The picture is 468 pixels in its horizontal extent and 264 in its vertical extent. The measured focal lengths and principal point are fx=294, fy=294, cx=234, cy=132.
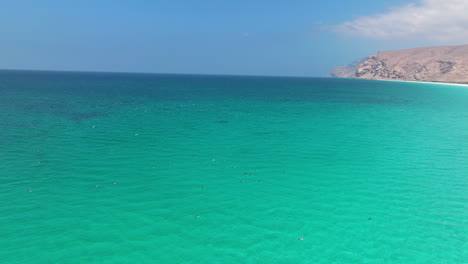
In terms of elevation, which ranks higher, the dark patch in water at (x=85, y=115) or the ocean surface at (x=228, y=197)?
the dark patch in water at (x=85, y=115)

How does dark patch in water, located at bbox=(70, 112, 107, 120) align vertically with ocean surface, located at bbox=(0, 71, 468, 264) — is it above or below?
above

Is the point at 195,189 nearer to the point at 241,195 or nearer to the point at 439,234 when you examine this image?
the point at 241,195

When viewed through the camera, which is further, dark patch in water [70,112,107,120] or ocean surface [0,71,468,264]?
dark patch in water [70,112,107,120]

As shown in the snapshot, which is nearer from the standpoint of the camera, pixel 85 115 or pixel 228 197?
pixel 228 197

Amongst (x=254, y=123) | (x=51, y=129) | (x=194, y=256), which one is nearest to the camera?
(x=194, y=256)

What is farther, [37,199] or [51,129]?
[51,129]

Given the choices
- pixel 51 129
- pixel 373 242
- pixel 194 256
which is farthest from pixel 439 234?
pixel 51 129

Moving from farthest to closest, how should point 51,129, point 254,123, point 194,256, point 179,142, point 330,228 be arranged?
point 254,123 → point 51,129 → point 179,142 → point 330,228 → point 194,256

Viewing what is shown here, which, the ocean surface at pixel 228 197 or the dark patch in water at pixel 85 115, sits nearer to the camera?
the ocean surface at pixel 228 197

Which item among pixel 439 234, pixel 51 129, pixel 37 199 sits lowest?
pixel 439 234

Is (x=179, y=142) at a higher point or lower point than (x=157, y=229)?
higher

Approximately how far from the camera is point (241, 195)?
66.6 ft

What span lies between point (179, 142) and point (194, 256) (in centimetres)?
2082

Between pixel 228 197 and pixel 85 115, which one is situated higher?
pixel 85 115
